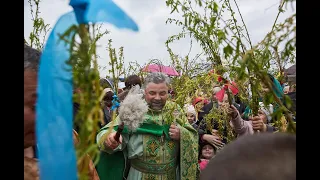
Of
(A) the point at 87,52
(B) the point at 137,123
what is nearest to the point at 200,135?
(B) the point at 137,123

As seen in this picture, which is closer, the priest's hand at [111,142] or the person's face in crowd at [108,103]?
the priest's hand at [111,142]

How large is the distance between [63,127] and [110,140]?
245 centimetres

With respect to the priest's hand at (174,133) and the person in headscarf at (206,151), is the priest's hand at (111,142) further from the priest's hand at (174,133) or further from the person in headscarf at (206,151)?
the person in headscarf at (206,151)

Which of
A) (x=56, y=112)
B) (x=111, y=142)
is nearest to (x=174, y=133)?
(x=111, y=142)

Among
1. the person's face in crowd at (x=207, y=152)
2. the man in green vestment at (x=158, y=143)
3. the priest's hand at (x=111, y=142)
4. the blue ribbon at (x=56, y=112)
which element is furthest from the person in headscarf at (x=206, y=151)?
the blue ribbon at (x=56, y=112)

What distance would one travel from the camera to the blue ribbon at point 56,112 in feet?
4.63

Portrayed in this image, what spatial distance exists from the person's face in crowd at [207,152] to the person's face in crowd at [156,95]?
112cm

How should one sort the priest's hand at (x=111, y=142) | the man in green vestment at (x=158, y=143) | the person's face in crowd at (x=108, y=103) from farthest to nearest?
the person's face in crowd at (x=108, y=103)
the man in green vestment at (x=158, y=143)
the priest's hand at (x=111, y=142)

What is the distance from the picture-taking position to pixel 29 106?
67.8 inches

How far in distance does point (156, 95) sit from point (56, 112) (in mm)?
2791

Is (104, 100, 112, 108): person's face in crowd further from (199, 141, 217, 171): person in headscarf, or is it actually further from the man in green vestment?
the man in green vestment

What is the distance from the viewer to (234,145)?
141 cm

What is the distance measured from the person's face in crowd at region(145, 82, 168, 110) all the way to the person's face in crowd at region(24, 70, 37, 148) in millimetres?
2472
